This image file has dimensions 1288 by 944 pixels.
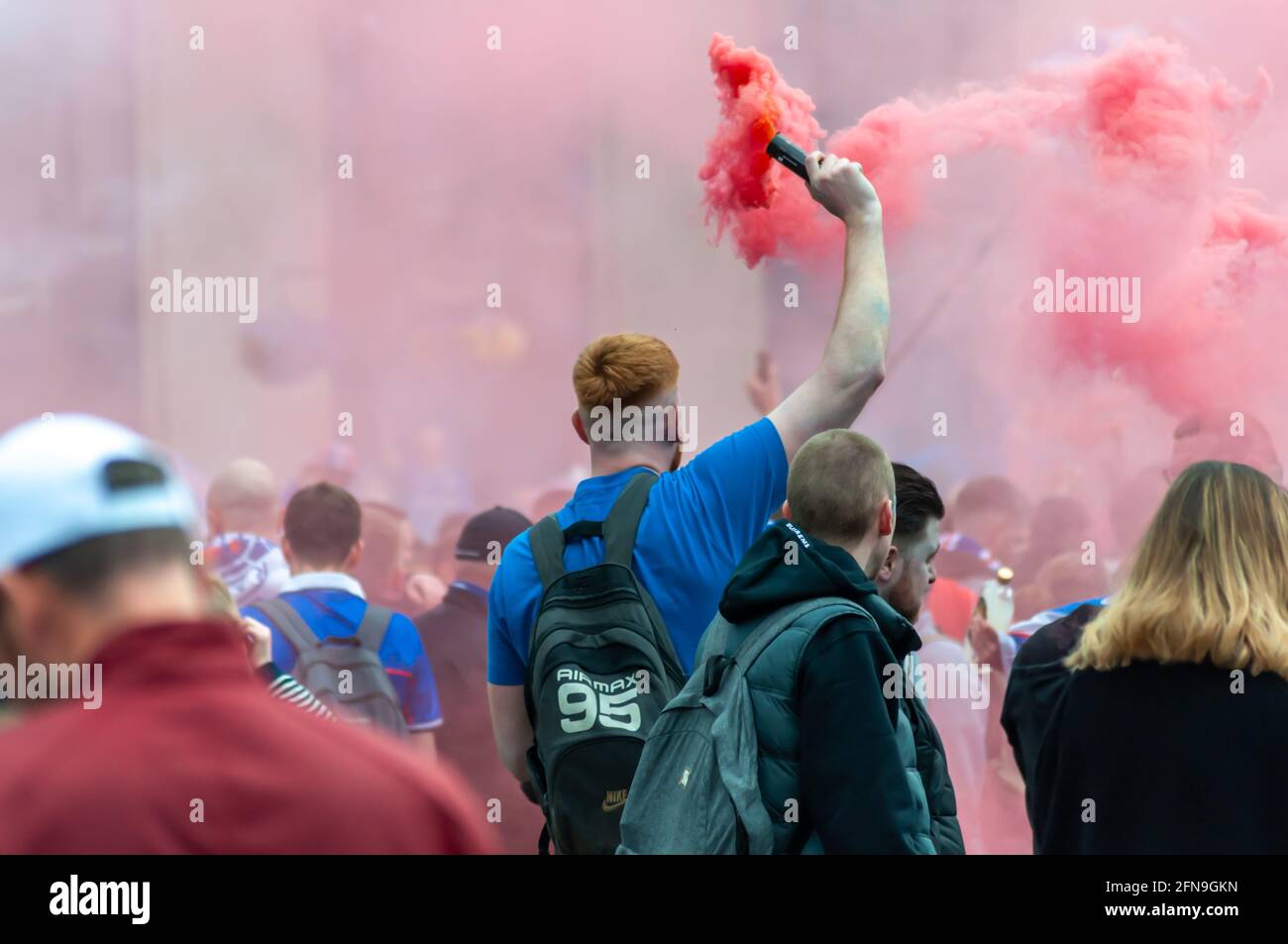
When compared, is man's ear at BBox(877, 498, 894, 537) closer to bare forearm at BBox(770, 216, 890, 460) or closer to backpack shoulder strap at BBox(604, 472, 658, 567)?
bare forearm at BBox(770, 216, 890, 460)

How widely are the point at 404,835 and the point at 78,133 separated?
8.18 metres

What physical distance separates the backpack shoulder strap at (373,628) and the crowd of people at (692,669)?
0.59 meters

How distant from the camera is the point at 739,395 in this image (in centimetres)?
816

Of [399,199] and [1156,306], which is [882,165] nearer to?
[1156,306]

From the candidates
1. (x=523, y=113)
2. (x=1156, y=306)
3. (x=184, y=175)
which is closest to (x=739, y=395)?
(x=523, y=113)

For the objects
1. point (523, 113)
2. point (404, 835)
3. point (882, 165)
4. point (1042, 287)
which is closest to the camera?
point (404, 835)

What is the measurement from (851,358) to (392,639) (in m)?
1.67

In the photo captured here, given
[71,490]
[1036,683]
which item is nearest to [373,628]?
[1036,683]

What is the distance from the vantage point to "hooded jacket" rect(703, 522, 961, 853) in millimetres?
1790

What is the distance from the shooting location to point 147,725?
1022 millimetres

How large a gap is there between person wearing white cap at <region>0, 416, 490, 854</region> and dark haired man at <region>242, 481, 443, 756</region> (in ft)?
7.86

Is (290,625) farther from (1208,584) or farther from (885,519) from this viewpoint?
(1208,584)

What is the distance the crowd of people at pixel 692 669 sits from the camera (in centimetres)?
103
